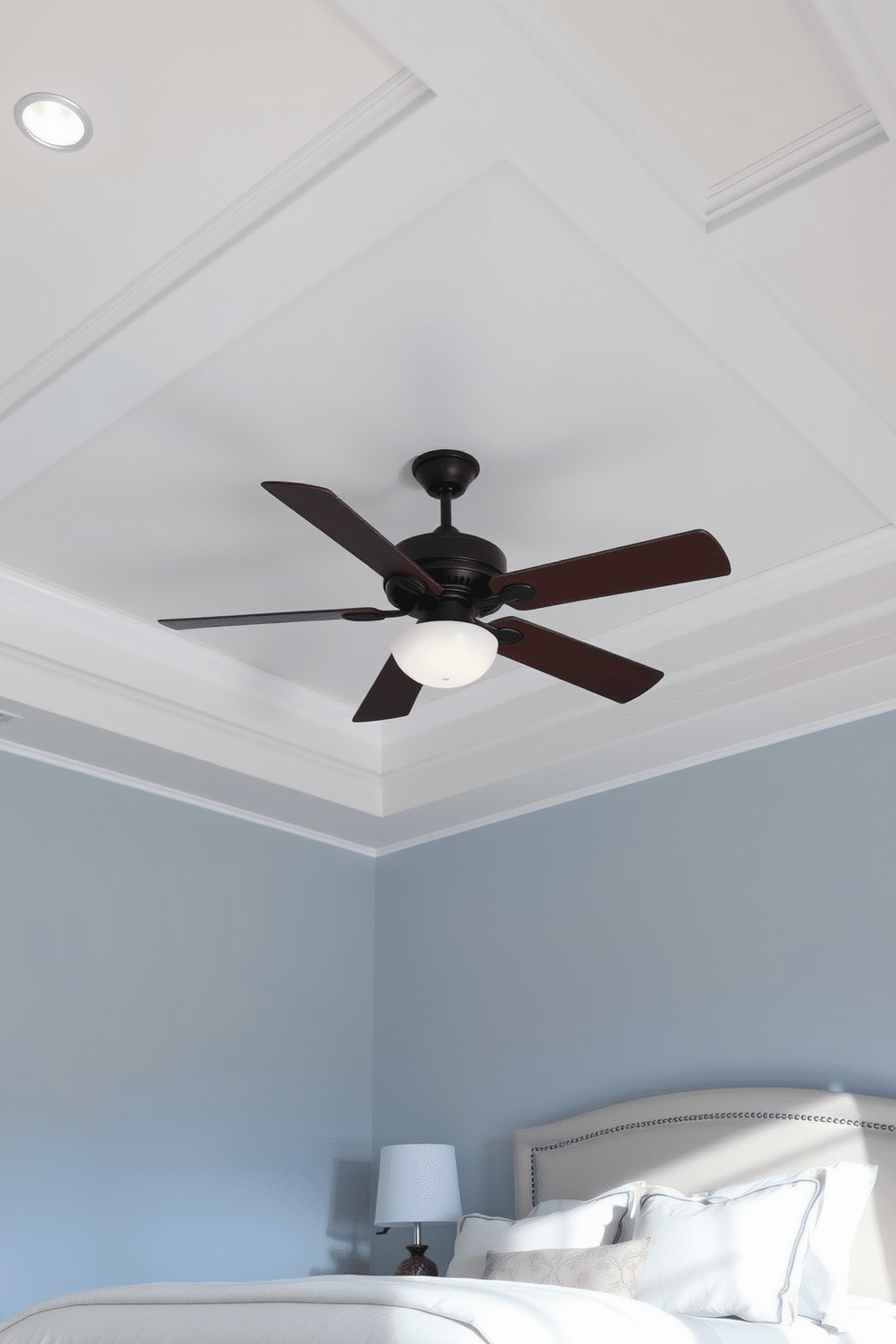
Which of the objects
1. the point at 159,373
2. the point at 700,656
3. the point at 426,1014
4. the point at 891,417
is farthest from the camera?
the point at 426,1014

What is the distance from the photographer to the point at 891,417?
8.61 ft

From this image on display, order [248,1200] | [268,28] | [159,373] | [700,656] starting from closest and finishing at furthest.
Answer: [268,28]
[159,373]
[700,656]
[248,1200]

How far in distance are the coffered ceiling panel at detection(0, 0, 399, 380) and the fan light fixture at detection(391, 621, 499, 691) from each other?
→ 0.91 m

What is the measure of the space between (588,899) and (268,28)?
2.98 metres

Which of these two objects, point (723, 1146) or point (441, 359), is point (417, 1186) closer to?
point (723, 1146)

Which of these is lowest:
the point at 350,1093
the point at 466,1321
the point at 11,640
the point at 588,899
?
the point at 466,1321

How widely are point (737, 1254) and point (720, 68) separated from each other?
8.46 feet

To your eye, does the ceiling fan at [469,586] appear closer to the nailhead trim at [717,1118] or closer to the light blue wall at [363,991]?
the light blue wall at [363,991]

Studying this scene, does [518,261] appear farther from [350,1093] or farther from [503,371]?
[350,1093]

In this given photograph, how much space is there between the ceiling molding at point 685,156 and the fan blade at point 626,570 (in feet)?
1.96

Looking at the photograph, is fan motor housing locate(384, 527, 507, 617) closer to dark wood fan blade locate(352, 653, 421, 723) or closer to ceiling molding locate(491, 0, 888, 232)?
dark wood fan blade locate(352, 653, 421, 723)

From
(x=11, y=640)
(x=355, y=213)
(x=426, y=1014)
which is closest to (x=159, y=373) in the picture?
(x=355, y=213)

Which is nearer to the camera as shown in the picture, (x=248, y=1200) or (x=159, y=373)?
(x=159, y=373)

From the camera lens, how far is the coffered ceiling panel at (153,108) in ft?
5.56
